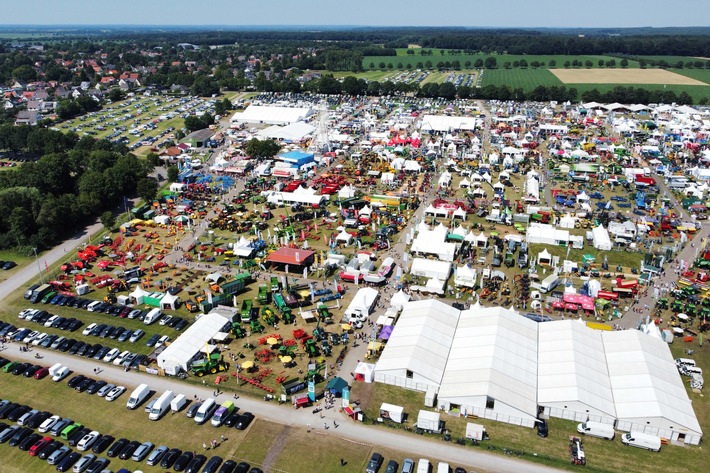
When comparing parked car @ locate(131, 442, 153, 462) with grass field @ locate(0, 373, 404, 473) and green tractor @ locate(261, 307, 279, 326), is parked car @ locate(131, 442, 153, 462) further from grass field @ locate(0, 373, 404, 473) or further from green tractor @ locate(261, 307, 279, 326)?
green tractor @ locate(261, 307, 279, 326)

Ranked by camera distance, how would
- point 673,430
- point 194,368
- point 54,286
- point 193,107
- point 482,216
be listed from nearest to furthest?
1. point 673,430
2. point 194,368
3. point 54,286
4. point 482,216
5. point 193,107

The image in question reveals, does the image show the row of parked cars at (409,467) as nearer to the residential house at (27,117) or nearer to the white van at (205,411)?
the white van at (205,411)

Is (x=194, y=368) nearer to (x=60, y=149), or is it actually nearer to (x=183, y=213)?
(x=183, y=213)

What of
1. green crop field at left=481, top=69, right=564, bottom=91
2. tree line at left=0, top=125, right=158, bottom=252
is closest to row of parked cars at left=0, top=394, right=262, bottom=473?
tree line at left=0, top=125, right=158, bottom=252

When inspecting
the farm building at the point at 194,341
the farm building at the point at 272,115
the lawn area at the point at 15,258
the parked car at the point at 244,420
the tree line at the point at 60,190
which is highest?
the farm building at the point at 272,115

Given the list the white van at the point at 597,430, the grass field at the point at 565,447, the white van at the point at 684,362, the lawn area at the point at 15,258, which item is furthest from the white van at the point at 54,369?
the white van at the point at 684,362

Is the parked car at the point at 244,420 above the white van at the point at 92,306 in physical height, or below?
below

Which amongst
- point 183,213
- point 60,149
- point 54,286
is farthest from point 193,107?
point 54,286
